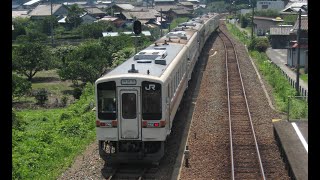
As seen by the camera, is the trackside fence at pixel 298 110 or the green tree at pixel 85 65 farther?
the green tree at pixel 85 65

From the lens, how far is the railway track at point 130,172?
1015cm

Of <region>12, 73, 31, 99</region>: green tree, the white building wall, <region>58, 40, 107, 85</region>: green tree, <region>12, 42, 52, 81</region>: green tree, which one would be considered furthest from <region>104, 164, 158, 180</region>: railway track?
the white building wall

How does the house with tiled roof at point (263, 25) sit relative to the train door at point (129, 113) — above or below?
above

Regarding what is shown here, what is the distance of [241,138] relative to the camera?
42.9 feet

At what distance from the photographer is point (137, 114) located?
10.4 metres

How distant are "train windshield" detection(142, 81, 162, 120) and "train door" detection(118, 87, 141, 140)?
0.14m

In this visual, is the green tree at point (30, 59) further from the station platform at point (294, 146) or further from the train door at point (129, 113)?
the train door at point (129, 113)

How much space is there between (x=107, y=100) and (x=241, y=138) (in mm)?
4364

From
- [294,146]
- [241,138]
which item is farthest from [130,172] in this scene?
[241,138]

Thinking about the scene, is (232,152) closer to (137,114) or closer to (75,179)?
(137,114)

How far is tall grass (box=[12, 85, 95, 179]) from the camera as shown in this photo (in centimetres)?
1086

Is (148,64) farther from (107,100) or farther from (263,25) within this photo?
(263,25)

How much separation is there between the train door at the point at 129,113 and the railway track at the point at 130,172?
0.72m

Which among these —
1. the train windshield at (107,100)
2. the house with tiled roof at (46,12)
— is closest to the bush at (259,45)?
the train windshield at (107,100)
